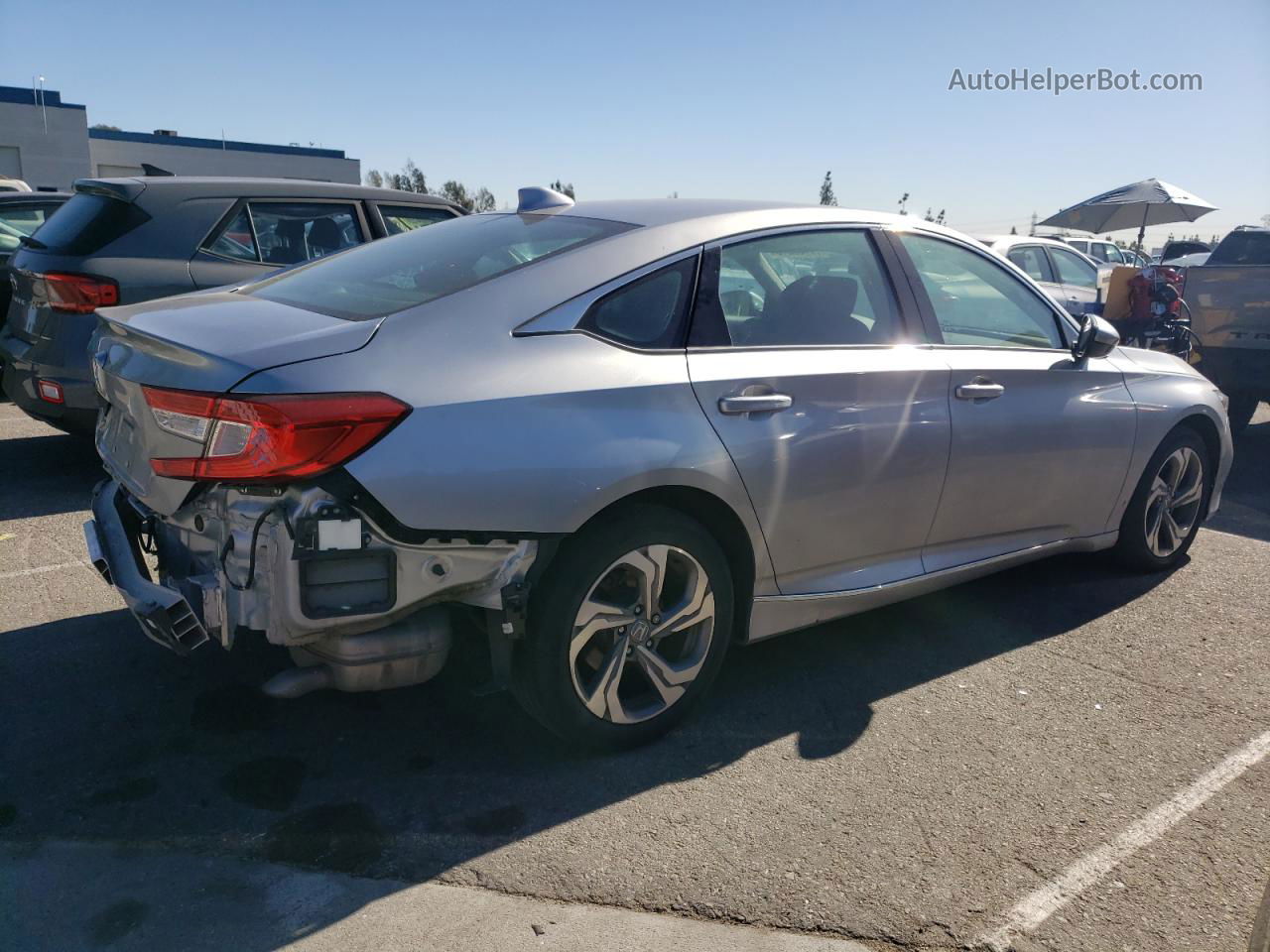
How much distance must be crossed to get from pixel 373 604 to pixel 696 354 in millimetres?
1259

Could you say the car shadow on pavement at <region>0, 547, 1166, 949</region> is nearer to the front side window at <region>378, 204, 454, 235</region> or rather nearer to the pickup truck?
the front side window at <region>378, 204, 454, 235</region>

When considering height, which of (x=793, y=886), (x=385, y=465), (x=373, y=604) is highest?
(x=385, y=465)

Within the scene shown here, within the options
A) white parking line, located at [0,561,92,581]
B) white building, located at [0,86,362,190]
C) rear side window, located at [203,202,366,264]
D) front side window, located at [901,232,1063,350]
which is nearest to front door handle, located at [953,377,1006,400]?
front side window, located at [901,232,1063,350]

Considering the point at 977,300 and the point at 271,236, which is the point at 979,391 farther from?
the point at 271,236

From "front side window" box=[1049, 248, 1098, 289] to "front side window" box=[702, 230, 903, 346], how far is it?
9693mm

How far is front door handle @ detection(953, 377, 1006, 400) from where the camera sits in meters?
3.90

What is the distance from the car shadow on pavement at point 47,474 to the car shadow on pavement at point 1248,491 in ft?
22.0

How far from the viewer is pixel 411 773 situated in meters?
3.08

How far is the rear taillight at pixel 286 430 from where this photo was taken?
2545 millimetres

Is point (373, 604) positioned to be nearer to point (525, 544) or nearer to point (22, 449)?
point (525, 544)

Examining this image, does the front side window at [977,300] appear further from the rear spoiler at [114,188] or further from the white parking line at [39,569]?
the rear spoiler at [114,188]

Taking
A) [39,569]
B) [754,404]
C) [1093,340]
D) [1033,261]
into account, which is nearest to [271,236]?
[39,569]

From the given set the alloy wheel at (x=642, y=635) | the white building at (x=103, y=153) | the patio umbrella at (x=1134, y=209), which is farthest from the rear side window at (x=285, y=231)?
the white building at (x=103, y=153)

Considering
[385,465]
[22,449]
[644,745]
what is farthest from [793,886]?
[22,449]
